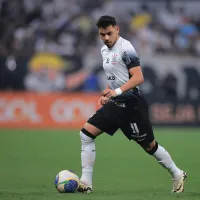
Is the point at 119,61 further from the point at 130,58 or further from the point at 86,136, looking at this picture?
the point at 86,136

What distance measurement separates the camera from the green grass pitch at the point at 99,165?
768cm

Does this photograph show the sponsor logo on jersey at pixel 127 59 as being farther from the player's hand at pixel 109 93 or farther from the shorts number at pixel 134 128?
the shorts number at pixel 134 128

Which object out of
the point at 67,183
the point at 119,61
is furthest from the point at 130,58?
the point at 67,183

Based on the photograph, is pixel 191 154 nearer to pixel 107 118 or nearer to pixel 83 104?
pixel 107 118

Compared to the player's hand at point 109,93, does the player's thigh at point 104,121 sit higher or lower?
lower

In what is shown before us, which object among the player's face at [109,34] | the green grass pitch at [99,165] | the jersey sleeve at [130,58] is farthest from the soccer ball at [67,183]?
the player's face at [109,34]

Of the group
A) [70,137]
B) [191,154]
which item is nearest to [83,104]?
[70,137]

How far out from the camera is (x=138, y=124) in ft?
26.1

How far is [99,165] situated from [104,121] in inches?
152

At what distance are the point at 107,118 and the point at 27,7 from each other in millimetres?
17179

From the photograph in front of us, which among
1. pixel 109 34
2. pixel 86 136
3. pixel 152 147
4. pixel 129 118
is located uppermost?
pixel 109 34

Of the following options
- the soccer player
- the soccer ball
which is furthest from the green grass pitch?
the soccer player

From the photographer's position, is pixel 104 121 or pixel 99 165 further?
pixel 99 165

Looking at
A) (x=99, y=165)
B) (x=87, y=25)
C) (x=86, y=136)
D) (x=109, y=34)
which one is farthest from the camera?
(x=87, y=25)
